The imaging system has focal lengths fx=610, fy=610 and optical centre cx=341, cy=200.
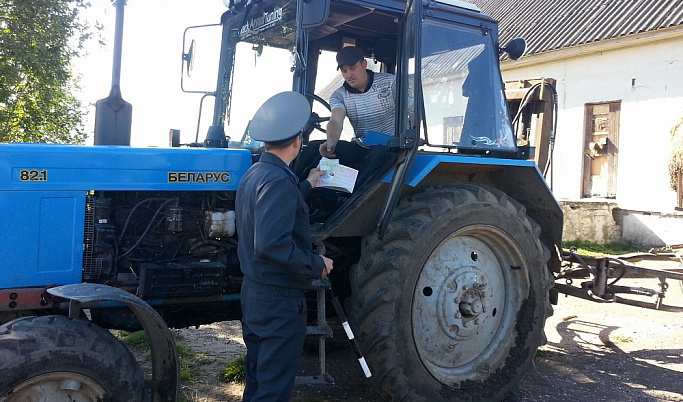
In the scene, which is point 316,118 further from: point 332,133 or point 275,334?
point 275,334

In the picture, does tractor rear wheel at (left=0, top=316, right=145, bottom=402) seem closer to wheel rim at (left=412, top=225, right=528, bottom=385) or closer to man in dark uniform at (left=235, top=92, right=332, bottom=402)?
man in dark uniform at (left=235, top=92, right=332, bottom=402)

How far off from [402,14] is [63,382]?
2.99 metres

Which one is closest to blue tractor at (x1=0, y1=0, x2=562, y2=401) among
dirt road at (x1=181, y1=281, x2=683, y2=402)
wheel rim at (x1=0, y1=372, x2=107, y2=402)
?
wheel rim at (x1=0, y1=372, x2=107, y2=402)

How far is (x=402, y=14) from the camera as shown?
411cm

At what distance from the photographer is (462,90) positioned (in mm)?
4492

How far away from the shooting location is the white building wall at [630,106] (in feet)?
A: 37.8

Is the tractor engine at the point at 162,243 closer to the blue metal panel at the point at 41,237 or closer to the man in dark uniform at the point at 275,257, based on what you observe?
the blue metal panel at the point at 41,237

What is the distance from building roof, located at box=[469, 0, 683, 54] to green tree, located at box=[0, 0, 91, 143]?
991 centimetres

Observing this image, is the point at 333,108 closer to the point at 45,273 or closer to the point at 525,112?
the point at 45,273

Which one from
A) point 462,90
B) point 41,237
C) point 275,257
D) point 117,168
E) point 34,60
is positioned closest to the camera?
point 275,257

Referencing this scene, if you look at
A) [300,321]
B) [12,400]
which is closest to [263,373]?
[300,321]

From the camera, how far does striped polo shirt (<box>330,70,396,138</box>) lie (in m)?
4.23

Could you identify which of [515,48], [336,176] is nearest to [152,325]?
[336,176]

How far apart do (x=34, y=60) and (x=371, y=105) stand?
7.46 metres
